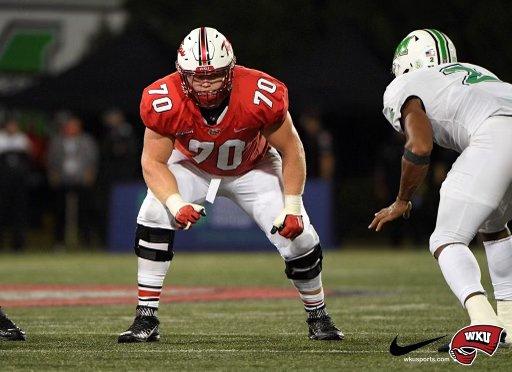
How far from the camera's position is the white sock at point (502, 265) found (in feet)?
20.2

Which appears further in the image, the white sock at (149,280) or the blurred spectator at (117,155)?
the blurred spectator at (117,155)

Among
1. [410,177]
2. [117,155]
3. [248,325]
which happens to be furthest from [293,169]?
[117,155]

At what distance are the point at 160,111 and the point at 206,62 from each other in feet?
1.09

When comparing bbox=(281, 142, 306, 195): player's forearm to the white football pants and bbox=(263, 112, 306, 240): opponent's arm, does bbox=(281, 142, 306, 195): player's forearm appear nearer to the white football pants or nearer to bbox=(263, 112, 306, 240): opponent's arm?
bbox=(263, 112, 306, 240): opponent's arm

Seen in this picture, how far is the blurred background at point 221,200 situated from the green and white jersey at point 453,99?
9.75 meters

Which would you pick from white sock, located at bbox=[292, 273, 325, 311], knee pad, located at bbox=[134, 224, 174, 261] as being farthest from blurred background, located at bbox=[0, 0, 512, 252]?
knee pad, located at bbox=[134, 224, 174, 261]

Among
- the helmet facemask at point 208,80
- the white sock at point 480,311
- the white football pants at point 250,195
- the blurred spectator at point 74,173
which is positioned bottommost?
the blurred spectator at point 74,173

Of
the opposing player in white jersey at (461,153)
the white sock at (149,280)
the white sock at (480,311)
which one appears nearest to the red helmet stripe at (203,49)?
the opposing player in white jersey at (461,153)

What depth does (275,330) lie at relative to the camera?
7.07 meters

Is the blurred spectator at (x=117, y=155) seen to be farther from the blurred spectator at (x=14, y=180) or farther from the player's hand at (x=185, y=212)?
the player's hand at (x=185, y=212)

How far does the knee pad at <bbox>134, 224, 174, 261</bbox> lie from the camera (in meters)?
6.58

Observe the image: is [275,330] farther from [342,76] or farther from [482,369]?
[342,76]

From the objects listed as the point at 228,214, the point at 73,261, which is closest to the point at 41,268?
the point at 73,261

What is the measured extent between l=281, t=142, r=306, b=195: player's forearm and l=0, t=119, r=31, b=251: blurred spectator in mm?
10133
